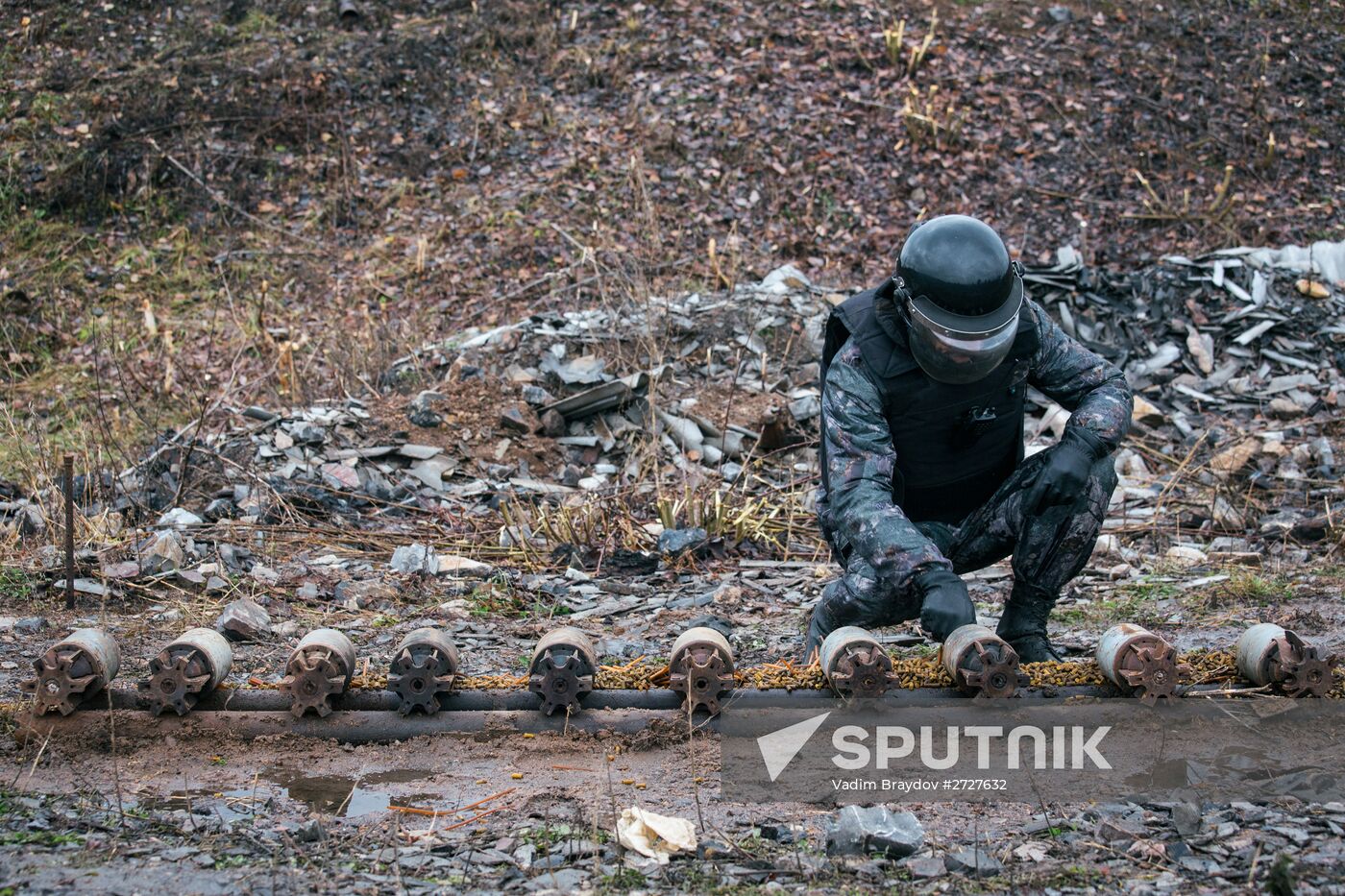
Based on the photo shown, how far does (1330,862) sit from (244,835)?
2740 mm

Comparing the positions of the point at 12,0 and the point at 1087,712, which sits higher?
the point at 12,0

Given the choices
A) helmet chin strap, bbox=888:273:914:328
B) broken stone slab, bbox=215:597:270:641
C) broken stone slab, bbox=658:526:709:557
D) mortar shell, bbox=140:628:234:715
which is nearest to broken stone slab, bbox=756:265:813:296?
broken stone slab, bbox=658:526:709:557

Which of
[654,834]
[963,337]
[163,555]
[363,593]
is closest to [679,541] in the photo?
[363,593]

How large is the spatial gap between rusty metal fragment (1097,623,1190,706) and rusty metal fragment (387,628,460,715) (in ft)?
7.02

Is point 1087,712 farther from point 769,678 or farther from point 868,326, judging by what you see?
point 868,326

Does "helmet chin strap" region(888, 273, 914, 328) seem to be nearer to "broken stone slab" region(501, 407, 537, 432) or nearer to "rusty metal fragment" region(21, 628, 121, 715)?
"rusty metal fragment" region(21, 628, 121, 715)

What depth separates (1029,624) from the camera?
14.4ft

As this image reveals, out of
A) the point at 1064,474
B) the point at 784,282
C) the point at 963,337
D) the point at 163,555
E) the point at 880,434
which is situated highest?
the point at 963,337

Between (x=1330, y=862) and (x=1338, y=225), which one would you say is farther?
(x=1338, y=225)

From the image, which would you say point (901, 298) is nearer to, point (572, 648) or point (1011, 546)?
point (1011, 546)

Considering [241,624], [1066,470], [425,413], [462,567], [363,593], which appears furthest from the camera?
[425,413]

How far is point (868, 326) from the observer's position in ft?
13.6

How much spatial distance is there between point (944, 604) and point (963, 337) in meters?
0.85

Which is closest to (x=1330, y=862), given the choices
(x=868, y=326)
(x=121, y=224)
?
(x=868, y=326)
